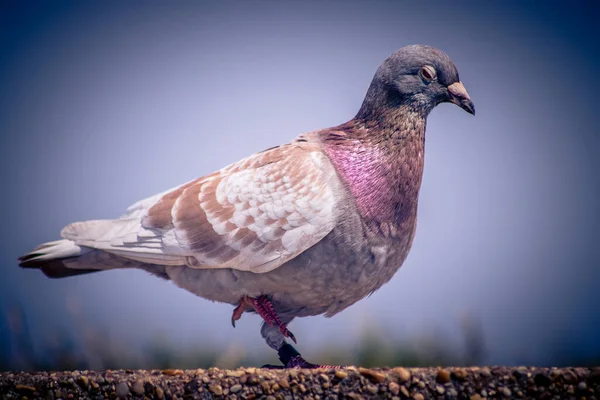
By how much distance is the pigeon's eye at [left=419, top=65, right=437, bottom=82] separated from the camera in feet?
10.1

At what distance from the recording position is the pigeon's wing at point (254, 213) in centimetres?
293

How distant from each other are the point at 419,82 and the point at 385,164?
439 mm

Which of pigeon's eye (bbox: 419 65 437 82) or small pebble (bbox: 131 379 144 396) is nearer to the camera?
small pebble (bbox: 131 379 144 396)

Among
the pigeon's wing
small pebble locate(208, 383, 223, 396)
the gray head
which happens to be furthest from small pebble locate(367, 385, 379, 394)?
the gray head

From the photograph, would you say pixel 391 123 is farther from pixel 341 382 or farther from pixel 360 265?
pixel 341 382

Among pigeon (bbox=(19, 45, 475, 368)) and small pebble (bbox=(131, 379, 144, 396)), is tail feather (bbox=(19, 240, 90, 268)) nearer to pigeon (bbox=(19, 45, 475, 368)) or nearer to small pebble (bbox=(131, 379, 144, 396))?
pigeon (bbox=(19, 45, 475, 368))

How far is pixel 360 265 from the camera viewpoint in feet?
9.64

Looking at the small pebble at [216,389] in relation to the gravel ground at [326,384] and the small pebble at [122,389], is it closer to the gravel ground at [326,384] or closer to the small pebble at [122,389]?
the gravel ground at [326,384]

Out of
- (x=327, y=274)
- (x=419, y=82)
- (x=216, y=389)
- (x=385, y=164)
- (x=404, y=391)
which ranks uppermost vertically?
(x=419, y=82)

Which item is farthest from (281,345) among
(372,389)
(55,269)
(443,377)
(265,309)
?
(55,269)

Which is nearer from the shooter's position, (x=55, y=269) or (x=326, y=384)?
(x=326, y=384)

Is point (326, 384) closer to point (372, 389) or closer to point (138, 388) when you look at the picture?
point (372, 389)

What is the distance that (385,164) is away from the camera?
304 centimetres

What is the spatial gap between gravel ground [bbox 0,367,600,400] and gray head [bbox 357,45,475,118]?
50.5 inches
